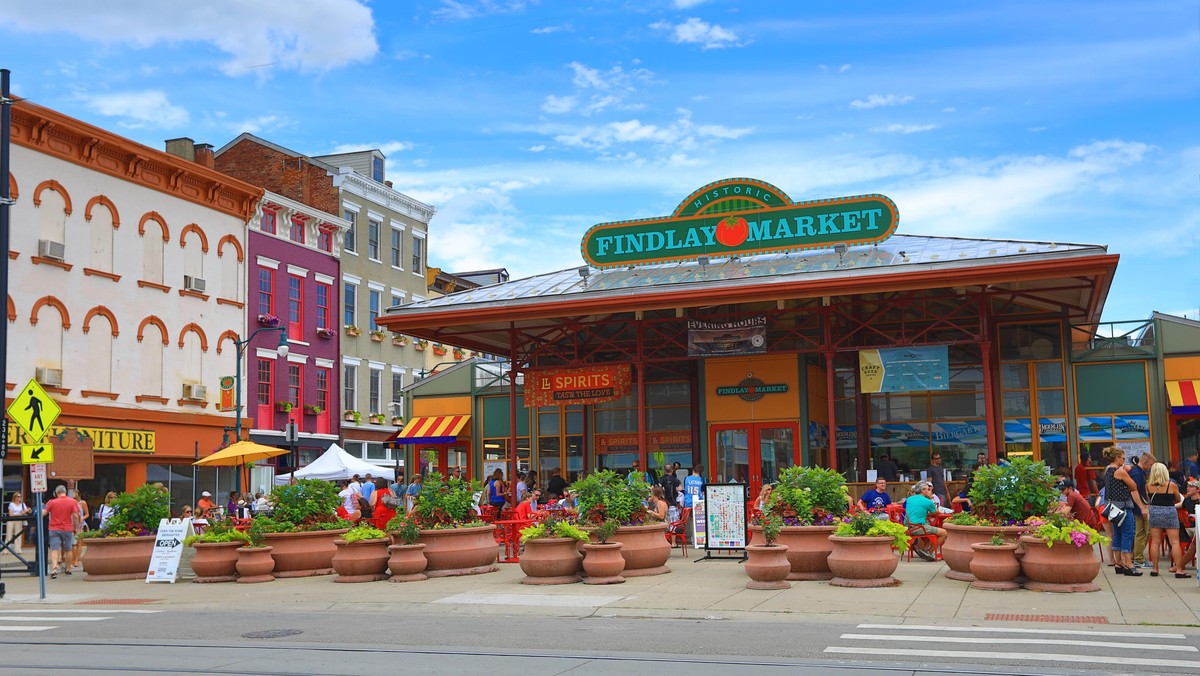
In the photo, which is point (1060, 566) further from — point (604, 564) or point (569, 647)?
point (569, 647)

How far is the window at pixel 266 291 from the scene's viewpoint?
45.9 meters

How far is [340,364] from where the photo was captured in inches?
2003

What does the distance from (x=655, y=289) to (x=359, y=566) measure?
10.0 metres

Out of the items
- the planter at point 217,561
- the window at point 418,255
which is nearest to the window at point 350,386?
the window at point 418,255

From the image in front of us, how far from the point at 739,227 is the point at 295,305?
1011 inches

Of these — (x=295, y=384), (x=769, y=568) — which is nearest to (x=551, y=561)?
(x=769, y=568)

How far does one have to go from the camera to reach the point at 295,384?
158ft

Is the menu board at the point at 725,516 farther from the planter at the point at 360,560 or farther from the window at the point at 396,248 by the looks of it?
the window at the point at 396,248

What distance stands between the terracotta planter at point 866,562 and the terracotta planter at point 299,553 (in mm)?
8634

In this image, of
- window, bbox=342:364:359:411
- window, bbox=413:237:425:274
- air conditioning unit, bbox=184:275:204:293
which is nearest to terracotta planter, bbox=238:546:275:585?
air conditioning unit, bbox=184:275:204:293

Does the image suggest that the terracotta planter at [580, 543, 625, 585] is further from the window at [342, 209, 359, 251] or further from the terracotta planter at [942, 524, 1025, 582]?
the window at [342, 209, 359, 251]

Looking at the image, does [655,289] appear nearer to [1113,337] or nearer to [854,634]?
[1113,337]

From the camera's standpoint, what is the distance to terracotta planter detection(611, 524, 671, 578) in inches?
702

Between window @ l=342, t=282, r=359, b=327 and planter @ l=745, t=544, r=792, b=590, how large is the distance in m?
37.6
